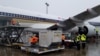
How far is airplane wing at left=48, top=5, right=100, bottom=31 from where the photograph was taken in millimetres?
16373

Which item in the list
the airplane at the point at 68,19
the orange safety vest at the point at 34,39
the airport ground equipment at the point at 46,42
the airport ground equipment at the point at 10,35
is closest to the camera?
the airport ground equipment at the point at 46,42

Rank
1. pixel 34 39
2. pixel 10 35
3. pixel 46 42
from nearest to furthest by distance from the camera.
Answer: pixel 46 42, pixel 34 39, pixel 10 35

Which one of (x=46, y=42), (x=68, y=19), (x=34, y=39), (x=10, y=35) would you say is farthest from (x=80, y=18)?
(x=10, y=35)

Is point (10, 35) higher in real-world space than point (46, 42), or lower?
higher

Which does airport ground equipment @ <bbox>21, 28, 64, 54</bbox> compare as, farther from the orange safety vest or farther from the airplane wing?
the airplane wing

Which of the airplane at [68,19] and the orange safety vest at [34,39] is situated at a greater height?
the airplane at [68,19]

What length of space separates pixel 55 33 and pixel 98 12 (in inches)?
202

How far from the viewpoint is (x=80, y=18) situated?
17672 mm

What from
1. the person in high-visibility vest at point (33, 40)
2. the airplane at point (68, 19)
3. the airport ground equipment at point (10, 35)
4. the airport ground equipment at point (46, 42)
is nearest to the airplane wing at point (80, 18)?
the airplane at point (68, 19)

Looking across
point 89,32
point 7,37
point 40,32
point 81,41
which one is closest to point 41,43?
point 40,32

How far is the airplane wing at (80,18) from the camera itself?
53.7 ft

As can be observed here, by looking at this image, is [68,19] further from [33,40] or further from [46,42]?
[33,40]

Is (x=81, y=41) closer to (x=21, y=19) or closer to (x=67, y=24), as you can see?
(x=67, y=24)

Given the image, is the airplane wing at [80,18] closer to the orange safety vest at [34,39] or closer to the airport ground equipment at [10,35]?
the airport ground equipment at [10,35]
